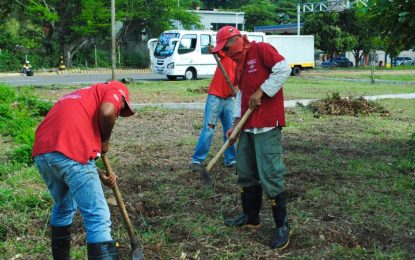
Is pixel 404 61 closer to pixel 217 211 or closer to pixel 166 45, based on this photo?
pixel 166 45

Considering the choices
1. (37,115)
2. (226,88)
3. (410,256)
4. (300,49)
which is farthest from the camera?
(300,49)

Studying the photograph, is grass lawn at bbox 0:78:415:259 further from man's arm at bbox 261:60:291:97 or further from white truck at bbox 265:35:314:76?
white truck at bbox 265:35:314:76

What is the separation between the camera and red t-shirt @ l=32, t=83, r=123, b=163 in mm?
3086

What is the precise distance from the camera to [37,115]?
10867 mm

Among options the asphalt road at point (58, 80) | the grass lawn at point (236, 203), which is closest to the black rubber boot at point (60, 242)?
the grass lawn at point (236, 203)

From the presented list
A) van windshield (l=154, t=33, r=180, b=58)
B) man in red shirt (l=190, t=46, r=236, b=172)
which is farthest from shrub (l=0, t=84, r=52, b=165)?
van windshield (l=154, t=33, r=180, b=58)

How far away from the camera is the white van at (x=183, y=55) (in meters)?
24.9

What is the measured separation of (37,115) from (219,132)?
4017mm

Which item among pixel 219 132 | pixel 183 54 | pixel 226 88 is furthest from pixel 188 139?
pixel 183 54

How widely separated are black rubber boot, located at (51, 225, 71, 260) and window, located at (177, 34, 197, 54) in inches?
858

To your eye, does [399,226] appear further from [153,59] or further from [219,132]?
[153,59]

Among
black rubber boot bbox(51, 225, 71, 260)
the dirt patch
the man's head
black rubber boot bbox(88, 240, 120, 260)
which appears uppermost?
the man's head

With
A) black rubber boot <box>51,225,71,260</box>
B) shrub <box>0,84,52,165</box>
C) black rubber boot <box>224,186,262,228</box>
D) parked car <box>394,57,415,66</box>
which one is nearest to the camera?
black rubber boot <box>51,225,71,260</box>

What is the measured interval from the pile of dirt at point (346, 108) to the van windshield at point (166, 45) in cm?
1405
